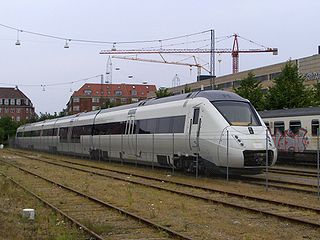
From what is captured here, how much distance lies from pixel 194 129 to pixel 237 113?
6.22ft

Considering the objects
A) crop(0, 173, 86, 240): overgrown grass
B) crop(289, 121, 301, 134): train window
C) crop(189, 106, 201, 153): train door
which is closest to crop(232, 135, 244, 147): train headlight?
crop(189, 106, 201, 153): train door

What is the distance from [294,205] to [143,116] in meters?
15.3

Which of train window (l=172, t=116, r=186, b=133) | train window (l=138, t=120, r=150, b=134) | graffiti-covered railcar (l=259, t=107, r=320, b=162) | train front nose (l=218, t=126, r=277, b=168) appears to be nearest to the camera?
train front nose (l=218, t=126, r=277, b=168)

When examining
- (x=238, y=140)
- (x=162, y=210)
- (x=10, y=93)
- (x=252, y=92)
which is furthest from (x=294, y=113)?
(x=10, y=93)

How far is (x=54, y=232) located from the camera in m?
10.3

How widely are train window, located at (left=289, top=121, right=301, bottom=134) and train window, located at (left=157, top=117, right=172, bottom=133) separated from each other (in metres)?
8.57

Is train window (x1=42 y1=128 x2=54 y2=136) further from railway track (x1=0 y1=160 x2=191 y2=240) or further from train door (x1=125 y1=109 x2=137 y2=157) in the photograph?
railway track (x1=0 y1=160 x2=191 y2=240)

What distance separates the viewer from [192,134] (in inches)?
855

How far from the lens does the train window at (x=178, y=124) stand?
22.9 meters

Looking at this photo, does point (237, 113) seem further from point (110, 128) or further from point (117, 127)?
point (110, 128)

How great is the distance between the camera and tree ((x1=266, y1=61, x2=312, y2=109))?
127ft

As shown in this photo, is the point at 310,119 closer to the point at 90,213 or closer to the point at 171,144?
the point at 171,144

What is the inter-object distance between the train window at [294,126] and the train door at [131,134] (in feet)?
28.9

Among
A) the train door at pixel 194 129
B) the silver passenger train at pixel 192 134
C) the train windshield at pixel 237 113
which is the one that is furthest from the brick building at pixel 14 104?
the train windshield at pixel 237 113
